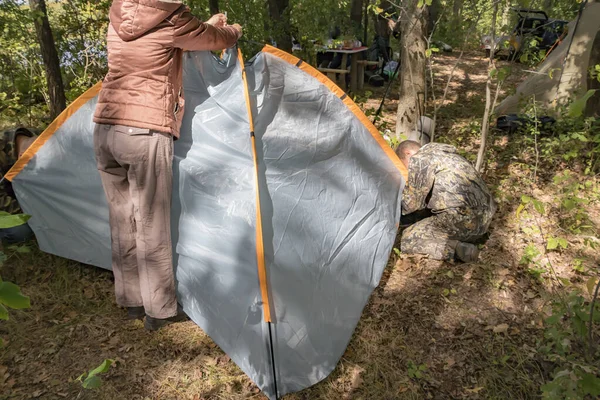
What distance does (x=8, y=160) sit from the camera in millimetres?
3514

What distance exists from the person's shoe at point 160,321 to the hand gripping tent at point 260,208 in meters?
0.13

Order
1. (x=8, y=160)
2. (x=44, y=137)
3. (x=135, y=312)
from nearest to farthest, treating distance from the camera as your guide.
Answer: (x=135, y=312), (x=44, y=137), (x=8, y=160)

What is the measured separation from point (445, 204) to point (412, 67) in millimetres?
1876

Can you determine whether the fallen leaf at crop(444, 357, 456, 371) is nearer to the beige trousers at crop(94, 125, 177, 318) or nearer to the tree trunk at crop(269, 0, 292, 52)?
the beige trousers at crop(94, 125, 177, 318)

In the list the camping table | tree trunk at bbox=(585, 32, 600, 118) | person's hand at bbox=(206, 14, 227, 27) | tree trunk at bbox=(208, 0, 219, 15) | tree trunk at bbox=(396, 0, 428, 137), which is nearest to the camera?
person's hand at bbox=(206, 14, 227, 27)

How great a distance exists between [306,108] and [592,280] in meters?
2.04

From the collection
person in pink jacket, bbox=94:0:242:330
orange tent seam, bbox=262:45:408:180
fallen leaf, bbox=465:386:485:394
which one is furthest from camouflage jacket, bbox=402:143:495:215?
person in pink jacket, bbox=94:0:242:330

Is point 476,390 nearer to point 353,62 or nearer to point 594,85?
point 594,85

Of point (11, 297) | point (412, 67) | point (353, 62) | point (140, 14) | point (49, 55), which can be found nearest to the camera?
point (11, 297)

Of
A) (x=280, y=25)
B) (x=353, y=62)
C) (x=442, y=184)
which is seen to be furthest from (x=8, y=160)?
(x=353, y=62)

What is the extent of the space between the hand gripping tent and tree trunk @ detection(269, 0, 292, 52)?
423 cm

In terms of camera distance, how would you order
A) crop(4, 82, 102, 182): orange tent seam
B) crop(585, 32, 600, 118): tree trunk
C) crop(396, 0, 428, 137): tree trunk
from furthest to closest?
crop(585, 32, 600, 118): tree trunk < crop(396, 0, 428, 137): tree trunk < crop(4, 82, 102, 182): orange tent seam

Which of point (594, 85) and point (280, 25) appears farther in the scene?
point (280, 25)

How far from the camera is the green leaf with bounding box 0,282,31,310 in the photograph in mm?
1059
